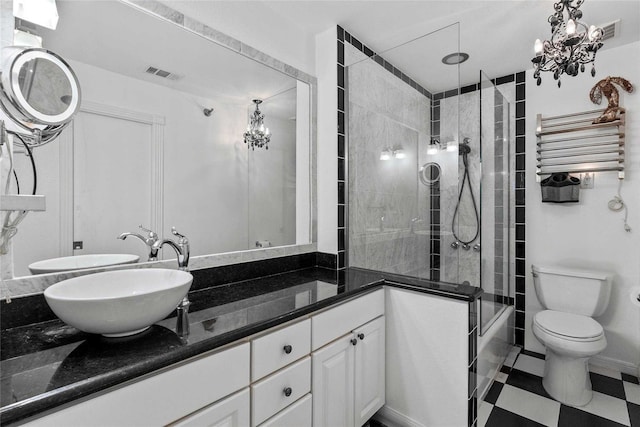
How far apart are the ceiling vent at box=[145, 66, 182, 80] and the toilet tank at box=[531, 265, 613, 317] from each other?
2.81 metres

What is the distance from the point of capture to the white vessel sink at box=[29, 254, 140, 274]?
1.15 metres

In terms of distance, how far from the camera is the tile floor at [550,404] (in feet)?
5.94

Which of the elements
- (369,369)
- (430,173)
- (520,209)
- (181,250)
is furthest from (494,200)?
(181,250)

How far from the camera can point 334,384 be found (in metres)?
1.44

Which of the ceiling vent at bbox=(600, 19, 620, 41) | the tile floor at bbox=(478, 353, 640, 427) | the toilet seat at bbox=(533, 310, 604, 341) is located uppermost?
the ceiling vent at bbox=(600, 19, 620, 41)

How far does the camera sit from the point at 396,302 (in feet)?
5.75

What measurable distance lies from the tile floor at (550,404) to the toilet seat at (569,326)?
42 centimetres

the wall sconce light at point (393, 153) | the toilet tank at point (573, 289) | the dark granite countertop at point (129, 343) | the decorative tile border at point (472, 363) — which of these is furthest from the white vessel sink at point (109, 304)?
the toilet tank at point (573, 289)

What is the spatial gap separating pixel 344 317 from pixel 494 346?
135 centimetres

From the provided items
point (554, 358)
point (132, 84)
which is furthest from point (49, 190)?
point (554, 358)

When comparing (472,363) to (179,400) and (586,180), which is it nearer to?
(179,400)

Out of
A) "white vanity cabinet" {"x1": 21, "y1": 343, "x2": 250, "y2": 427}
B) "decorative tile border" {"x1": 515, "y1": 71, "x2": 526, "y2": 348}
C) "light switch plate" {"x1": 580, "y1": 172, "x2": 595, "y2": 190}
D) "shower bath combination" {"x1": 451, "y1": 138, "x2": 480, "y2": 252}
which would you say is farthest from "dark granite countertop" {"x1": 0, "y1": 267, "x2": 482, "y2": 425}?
"light switch plate" {"x1": 580, "y1": 172, "x2": 595, "y2": 190}

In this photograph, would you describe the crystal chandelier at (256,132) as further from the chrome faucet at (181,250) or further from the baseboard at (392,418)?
the baseboard at (392,418)

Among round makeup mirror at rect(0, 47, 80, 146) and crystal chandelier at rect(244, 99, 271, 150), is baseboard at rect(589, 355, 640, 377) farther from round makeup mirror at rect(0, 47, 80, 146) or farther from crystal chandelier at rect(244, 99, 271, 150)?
round makeup mirror at rect(0, 47, 80, 146)
